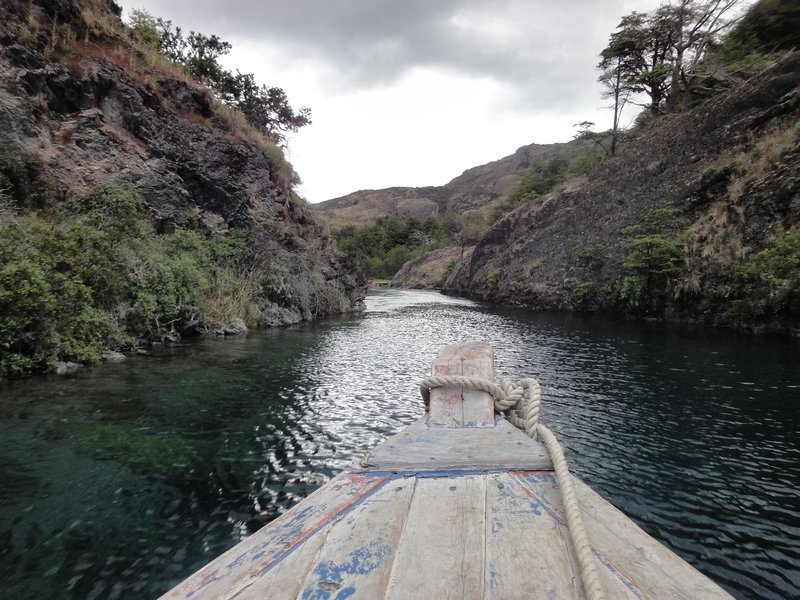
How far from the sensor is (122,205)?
12633 millimetres

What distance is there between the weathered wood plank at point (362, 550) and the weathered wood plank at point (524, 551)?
12.2 inches

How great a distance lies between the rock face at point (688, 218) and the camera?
1497 centimetres

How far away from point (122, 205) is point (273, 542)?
1429cm

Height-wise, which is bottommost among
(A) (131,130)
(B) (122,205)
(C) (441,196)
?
(B) (122,205)

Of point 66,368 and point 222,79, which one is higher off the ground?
point 222,79

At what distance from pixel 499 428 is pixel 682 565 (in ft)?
3.69

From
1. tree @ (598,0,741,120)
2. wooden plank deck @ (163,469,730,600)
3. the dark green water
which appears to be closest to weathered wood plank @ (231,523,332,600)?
wooden plank deck @ (163,469,730,600)

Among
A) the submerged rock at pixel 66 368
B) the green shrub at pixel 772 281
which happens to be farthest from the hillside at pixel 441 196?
the submerged rock at pixel 66 368

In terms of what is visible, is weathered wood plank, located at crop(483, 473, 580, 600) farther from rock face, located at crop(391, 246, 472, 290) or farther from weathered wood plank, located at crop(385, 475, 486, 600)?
rock face, located at crop(391, 246, 472, 290)

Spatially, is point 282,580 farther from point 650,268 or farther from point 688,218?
point 688,218

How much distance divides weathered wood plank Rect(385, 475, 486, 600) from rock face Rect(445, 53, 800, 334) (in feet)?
50.7

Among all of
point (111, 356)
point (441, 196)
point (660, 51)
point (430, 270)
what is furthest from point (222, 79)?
point (441, 196)

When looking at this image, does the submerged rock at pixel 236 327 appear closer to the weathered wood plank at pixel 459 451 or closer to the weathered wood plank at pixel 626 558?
the weathered wood plank at pixel 459 451

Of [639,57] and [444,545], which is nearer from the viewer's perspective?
[444,545]
